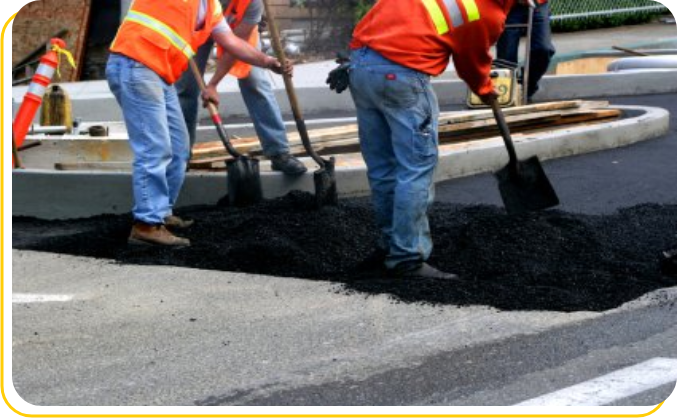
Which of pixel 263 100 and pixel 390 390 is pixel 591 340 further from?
pixel 263 100

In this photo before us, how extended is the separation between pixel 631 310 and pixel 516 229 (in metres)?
1.43

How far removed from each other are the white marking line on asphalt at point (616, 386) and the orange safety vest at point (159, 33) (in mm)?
3718

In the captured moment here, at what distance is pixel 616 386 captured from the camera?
5.28m

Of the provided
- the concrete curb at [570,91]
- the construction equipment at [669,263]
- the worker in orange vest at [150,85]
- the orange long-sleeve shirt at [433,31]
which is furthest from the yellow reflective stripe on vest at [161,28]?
the concrete curb at [570,91]

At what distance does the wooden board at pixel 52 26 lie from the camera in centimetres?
1816

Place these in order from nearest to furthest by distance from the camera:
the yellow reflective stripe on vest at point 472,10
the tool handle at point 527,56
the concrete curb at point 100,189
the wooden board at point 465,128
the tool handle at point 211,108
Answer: the yellow reflective stripe on vest at point 472,10
the tool handle at point 211,108
the concrete curb at point 100,189
the wooden board at point 465,128
the tool handle at point 527,56

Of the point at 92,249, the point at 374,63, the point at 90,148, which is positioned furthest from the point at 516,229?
the point at 90,148

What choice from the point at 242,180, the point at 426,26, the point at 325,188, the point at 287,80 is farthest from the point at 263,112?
the point at 426,26

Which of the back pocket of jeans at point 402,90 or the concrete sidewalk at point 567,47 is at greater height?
the back pocket of jeans at point 402,90

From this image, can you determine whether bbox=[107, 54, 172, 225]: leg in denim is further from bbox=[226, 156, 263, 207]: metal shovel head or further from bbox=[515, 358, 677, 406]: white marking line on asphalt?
bbox=[515, 358, 677, 406]: white marking line on asphalt

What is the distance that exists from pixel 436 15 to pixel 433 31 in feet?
0.27

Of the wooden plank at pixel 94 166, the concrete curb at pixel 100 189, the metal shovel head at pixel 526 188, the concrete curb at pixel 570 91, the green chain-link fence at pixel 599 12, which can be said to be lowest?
the green chain-link fence at pixel 599 12

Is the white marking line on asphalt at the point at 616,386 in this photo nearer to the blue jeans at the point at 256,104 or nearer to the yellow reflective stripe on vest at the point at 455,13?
the yellow reflective stripe on vest at the point at 455,13

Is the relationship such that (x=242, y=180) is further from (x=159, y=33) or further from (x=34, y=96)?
(x=34, y=96)
